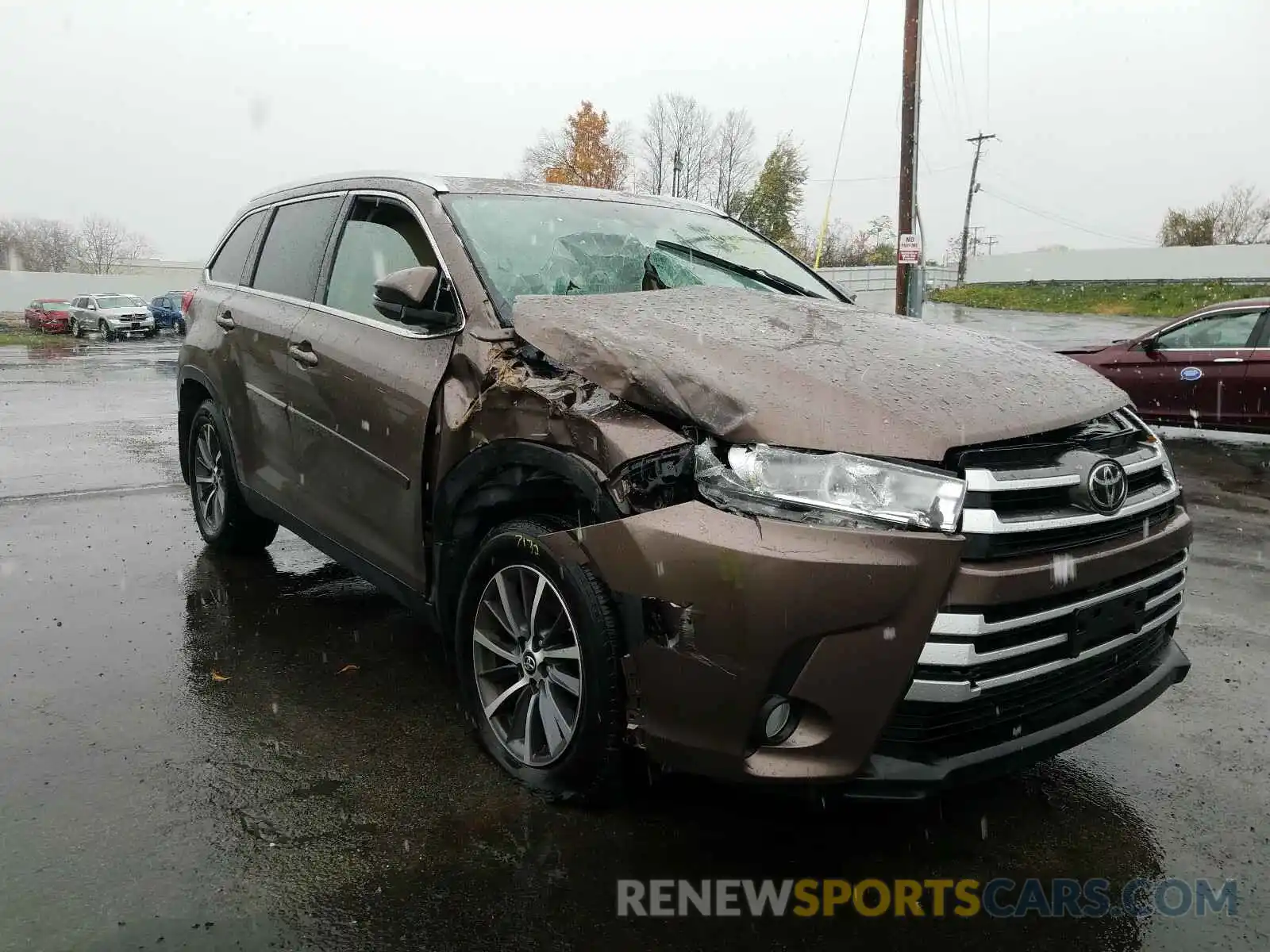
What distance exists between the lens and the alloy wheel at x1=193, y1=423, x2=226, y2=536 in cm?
521

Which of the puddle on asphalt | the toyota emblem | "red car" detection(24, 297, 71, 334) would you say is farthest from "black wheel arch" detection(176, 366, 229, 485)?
"red car" detection(24, 297, 71, 334)

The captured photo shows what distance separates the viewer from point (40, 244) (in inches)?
3204

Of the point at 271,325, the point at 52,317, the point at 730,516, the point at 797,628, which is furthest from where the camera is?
the point at 52,317

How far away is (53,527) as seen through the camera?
6.13 m

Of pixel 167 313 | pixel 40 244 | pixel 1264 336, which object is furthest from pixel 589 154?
pixel 40 244

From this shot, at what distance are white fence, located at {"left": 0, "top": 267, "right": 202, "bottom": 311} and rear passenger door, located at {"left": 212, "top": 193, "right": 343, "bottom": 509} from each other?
53661 millimetres

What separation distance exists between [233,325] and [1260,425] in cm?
911

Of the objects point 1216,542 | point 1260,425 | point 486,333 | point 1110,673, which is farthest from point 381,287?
point 1260,425

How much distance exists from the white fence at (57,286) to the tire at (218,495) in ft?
174

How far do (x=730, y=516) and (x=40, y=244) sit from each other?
314ft

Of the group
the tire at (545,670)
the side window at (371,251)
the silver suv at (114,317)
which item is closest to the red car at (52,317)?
the silver suv at (114,317)

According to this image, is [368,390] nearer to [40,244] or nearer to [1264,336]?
[1264,336]

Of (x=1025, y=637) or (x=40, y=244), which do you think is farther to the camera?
(x=40, y=244)

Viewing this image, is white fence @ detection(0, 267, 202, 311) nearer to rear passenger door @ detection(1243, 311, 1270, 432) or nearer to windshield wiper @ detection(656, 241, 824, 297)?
rear passenger door @ detection(1243, 311, 1270, 432)
